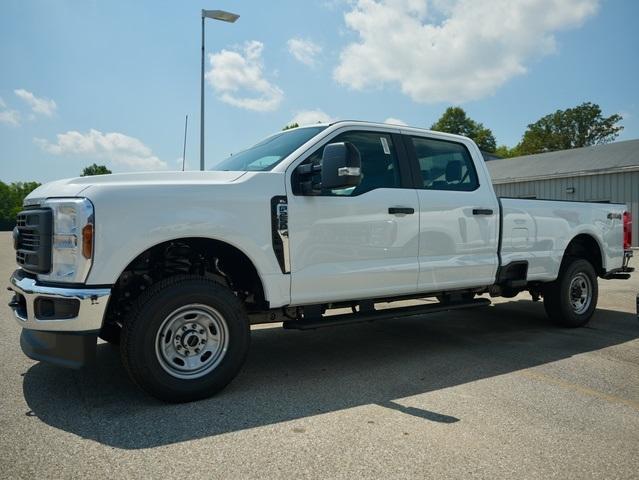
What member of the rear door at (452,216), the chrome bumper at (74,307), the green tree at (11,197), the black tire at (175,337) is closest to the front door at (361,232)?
the rear door at (452,216)

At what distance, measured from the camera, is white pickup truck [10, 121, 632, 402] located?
3.47m

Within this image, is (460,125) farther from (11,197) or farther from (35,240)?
(11,197)

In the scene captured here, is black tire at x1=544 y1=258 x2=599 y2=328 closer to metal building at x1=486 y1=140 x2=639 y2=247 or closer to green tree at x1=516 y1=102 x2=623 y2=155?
metal building at x1=486 y1=140 x2=639 y2=247

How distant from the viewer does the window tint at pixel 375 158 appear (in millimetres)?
4637

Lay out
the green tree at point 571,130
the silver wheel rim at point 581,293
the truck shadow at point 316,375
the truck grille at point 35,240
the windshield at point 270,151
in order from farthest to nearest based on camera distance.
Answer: the green tree at point 571,130, the silver wheel rim at point 581,293, the windshield at point 270,151, the truck grille at point 35,240, the truck shadow at point 316,375

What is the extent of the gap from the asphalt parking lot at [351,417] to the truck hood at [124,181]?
1.47m

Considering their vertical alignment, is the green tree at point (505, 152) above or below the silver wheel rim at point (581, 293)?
above

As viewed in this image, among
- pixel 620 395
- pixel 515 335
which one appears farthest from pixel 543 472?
pixel 515 335

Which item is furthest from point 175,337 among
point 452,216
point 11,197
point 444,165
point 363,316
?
point 11,197

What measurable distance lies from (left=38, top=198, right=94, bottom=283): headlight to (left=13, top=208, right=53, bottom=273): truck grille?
49 mm

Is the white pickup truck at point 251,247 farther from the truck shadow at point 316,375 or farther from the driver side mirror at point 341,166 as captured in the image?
the truck shadow at point 316,375

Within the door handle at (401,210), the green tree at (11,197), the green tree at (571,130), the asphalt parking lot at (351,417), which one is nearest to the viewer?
the asphalt parking lot at (351,417)

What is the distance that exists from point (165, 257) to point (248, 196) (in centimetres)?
80

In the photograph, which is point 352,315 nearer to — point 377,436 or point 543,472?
point 377,436
